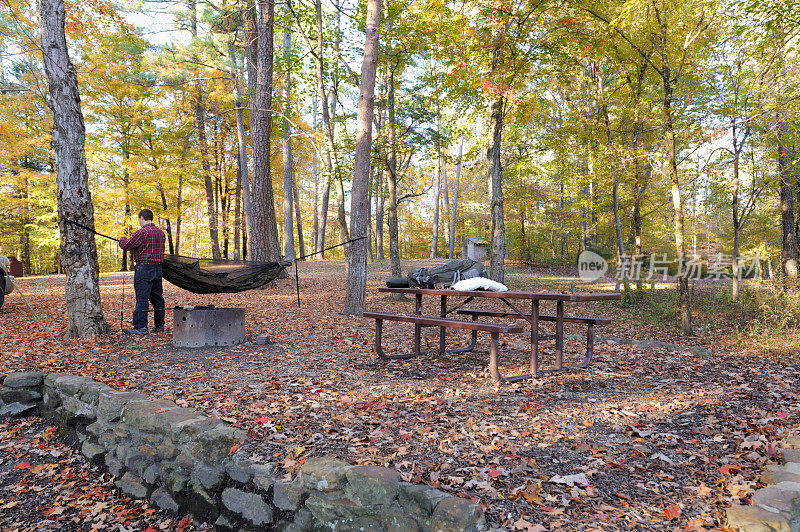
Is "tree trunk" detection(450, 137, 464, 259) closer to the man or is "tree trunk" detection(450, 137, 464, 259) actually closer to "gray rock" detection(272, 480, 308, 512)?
the man

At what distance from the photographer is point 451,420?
3227 millimetres

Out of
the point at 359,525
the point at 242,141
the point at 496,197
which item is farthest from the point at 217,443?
the point at 242,141

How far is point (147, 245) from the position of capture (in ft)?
18.7

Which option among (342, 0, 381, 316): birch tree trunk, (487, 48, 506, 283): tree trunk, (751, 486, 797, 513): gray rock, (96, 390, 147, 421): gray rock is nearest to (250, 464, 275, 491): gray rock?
(96, 390, 147, 421): gray rock

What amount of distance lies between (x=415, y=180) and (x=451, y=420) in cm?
2782

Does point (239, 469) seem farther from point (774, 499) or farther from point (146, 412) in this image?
point (774, 499)

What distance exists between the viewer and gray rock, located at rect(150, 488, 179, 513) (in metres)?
3.21

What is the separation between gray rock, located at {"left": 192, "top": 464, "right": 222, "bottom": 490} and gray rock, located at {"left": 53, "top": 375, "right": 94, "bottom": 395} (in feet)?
5.73

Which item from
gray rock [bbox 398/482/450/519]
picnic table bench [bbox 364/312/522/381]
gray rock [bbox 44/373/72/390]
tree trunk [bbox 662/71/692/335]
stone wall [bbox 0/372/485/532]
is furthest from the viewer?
tree trunk [bbox 662/71/692/335]

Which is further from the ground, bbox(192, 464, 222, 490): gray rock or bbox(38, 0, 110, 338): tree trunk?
bbox(38, 0, 110, 338): tree trunk

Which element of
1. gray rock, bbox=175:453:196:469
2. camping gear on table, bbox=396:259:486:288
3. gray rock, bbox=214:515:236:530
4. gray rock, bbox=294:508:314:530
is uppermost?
camping gear on table, bbox=396:259:486:288

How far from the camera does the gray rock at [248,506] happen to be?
2.69 metres

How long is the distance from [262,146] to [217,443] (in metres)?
8.31

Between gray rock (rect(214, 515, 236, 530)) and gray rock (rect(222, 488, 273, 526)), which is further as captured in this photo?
gray rock (rect(214, 515, 236, 530))
